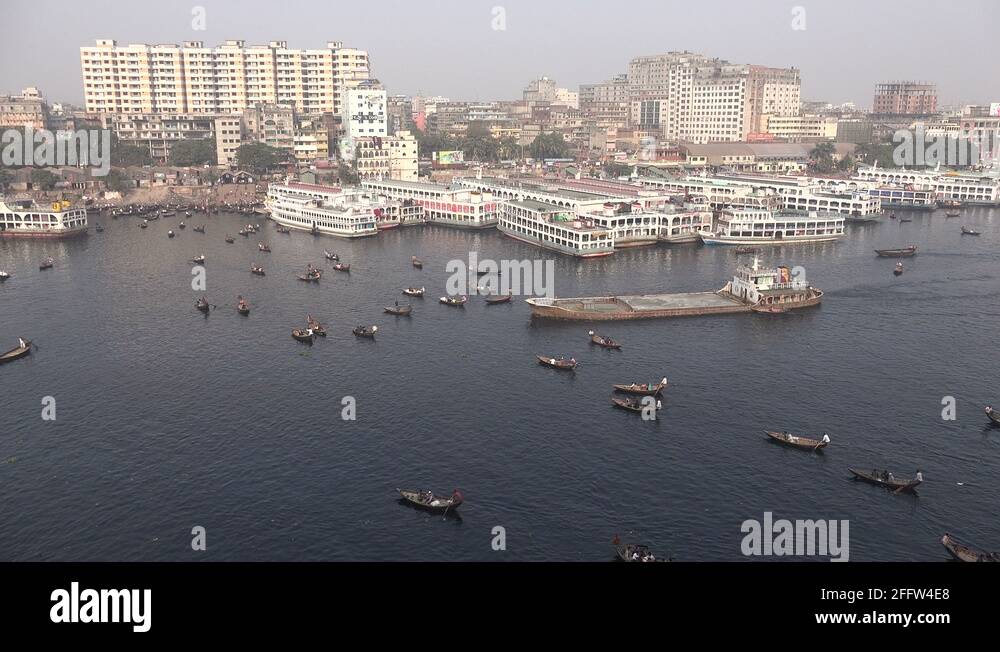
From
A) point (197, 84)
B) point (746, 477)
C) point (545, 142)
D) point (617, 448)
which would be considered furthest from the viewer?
point (545, 142)

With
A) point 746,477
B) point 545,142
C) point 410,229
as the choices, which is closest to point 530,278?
point 410,229

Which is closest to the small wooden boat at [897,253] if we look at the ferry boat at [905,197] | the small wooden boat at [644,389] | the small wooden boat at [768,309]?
the small wooden boat at [768,309]

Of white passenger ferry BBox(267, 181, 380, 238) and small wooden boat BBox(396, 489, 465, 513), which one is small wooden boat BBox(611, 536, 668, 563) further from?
white passenger ferry BBox(267, 181, 380, 238)

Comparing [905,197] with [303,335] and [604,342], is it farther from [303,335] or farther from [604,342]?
[303,335]

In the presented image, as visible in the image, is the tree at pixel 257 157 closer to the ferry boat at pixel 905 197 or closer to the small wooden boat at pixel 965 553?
the ferry boat at pixel 905 197

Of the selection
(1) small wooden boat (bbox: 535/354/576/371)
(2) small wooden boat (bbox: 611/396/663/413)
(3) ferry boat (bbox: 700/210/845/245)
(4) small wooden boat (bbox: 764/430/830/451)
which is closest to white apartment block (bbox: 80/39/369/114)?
(3) ferry boat (bbox: 700/210/845/245)
